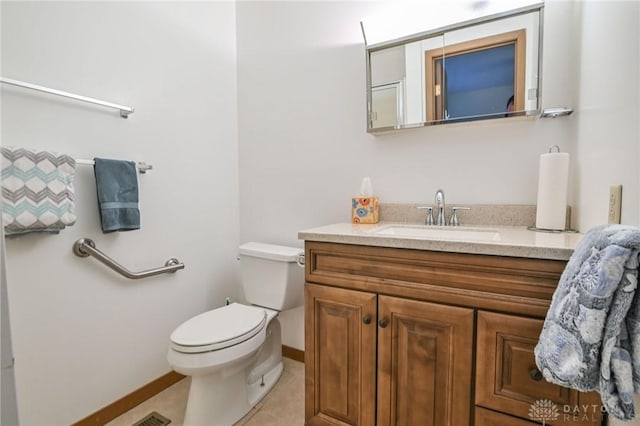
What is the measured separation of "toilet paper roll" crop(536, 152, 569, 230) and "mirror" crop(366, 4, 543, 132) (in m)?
0.24

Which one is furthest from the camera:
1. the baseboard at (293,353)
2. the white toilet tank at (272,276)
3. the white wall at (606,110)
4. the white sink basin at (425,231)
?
the baseboard at (293,353)

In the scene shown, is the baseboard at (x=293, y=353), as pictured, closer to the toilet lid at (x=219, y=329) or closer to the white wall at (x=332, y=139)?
the white wall at (x=332, y=139)

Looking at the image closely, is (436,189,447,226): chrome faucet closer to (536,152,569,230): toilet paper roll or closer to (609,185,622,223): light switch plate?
(536,152,569,230): toilet paper roll

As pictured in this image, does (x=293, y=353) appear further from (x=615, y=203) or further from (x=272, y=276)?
(x=615, y=203)

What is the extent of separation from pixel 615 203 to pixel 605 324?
15.8 inches

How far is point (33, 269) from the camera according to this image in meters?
1.19

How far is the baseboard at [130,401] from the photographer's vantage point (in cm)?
139

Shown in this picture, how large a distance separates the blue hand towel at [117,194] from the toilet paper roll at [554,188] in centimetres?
175

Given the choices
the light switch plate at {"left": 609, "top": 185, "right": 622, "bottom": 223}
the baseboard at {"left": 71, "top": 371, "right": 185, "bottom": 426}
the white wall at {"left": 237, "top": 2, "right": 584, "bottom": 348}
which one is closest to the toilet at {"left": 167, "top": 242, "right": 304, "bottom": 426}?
the white wall at {"left": 237, "top": 2, "right": 584, "bottom": 348}

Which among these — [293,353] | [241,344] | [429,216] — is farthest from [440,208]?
[293,353]

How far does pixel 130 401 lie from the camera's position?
1.52 meters

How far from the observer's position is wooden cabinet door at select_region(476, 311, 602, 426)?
2.69 feet

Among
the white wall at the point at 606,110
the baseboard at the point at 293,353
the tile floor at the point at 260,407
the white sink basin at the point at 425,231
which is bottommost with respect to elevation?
the tile floor at the point at 260,407

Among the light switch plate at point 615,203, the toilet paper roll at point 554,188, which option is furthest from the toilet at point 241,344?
the light switch plate at point 615,203
